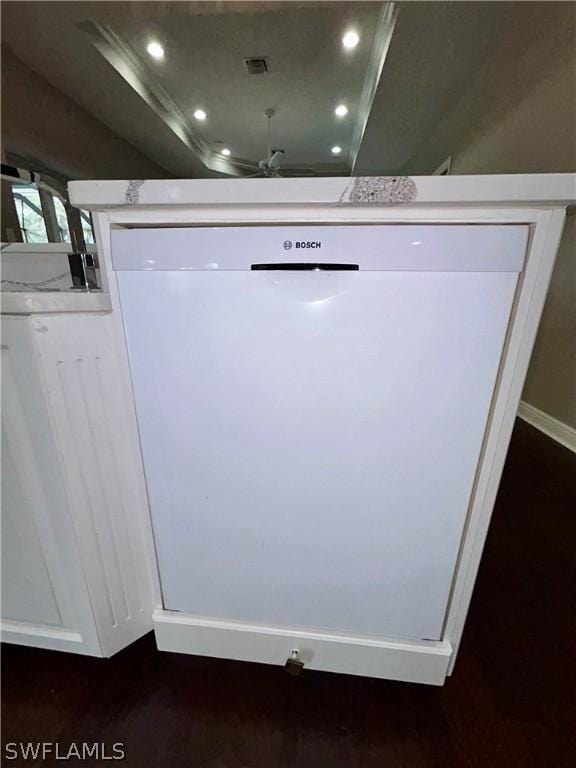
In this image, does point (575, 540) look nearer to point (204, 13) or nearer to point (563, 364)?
point (563, 364)

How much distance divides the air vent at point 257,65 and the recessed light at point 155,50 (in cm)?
26

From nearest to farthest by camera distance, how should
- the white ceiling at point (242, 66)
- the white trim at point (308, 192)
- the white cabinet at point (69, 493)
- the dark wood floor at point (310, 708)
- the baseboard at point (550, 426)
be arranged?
the white trim at point (308, 192)
the white cabinet at point (69, 493)
the dark wood floor at point (310, 708)
the white ceiling at point (242, 66)
the baseboard at point (550, 426)

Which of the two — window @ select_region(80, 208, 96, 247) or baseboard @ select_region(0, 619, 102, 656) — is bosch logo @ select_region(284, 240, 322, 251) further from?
baseboard @ select_region(0, 619, 102, 656)

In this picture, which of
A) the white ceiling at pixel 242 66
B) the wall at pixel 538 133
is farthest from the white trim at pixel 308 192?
the wall at pixel 538 133

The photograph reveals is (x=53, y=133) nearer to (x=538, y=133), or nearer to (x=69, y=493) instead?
(x=69, y=493)

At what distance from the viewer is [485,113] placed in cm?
182

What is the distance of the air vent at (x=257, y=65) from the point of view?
3.07ft

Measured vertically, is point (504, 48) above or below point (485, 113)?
below

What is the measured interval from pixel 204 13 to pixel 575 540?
2288mm

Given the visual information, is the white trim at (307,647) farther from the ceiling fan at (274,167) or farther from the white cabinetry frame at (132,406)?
the ceiling fan at (274,167)

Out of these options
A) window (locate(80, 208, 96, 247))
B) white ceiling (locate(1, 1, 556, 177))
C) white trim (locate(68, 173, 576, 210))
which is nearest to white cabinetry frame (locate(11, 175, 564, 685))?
white trim (locate(68, 173, 576, 210))

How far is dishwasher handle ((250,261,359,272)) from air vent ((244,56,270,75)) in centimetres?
93

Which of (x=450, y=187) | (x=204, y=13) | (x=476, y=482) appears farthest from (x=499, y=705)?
(x=204, y=13)

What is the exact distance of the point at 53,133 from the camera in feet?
3.06
